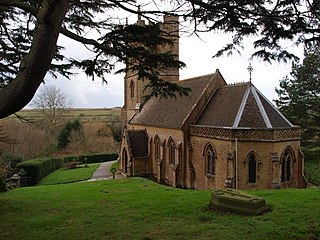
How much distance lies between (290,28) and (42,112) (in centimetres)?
5505

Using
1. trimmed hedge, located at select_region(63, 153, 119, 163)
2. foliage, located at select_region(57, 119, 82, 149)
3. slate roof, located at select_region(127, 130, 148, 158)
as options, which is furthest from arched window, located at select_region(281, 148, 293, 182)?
foliage, located at select_region(57, 119, 82, 149)

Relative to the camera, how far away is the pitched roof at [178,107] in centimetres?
2678

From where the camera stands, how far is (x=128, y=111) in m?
42.3

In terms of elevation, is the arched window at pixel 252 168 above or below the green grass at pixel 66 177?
above

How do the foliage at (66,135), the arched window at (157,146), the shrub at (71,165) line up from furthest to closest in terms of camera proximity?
the foliage at (66,135)
the shrub at (71,165)
the arched window at (157,146)

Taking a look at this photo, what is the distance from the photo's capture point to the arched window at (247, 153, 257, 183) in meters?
20.4

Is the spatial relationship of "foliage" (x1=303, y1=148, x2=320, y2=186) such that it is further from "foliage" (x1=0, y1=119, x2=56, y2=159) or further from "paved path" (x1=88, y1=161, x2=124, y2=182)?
"foliage" (x1=0, y1=119, x2=56, y2=159)

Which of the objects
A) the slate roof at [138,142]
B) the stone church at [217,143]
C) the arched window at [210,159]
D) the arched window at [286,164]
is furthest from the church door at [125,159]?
the arched window at [286,164]

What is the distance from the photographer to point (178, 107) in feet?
95.8

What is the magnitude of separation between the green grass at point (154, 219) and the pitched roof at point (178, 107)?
42.1 ft

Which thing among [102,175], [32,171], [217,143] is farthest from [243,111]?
[32,171]

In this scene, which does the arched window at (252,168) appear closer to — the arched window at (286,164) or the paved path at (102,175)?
the arched window at (286,164)

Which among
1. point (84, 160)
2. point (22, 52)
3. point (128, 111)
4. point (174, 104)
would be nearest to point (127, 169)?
point (174, 104)

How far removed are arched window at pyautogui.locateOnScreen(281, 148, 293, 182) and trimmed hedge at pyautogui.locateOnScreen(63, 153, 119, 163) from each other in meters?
29.5
